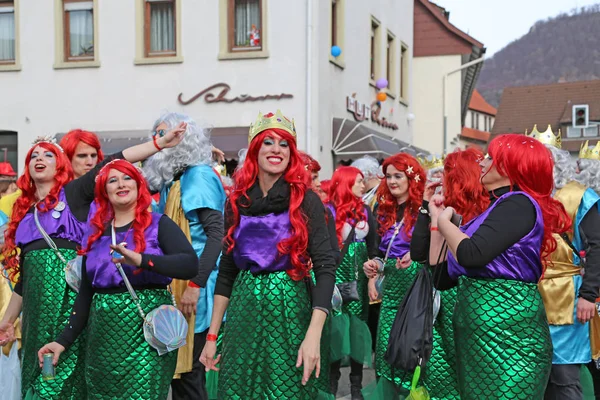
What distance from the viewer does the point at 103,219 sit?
426 cm

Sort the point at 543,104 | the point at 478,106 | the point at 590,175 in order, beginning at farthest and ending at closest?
the point at 478,106, the point at 543,104, the point at 590,175

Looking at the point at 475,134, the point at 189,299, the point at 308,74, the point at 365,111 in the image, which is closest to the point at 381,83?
the point at 365,111

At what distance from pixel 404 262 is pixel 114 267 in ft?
9.56

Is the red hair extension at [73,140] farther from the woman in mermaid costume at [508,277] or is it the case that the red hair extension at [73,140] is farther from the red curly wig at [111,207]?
the woman in mermaid costume at [508,277]

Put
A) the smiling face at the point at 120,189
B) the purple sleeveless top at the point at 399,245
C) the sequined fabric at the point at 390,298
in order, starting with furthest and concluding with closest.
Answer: the purple sleeveless top at the point at 399,245 < the sequined fabric at the point at 390,298 < the smiling face at the point at 120,189

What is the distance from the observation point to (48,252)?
4.71m

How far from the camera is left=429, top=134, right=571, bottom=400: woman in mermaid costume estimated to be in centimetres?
371

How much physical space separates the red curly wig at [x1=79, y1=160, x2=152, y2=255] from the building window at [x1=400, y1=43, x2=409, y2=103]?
73.3ft

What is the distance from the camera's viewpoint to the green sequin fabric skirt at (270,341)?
3.75m

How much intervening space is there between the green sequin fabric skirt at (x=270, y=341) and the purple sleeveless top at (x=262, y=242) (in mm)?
52

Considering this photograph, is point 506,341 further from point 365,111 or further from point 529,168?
point 365,111

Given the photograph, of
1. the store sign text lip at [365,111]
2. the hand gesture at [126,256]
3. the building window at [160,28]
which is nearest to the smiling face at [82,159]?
the hand gesture at [126,256]

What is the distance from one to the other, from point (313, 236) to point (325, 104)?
14525mm

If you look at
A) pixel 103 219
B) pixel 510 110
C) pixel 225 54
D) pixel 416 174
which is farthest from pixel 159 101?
pixel 510 110
